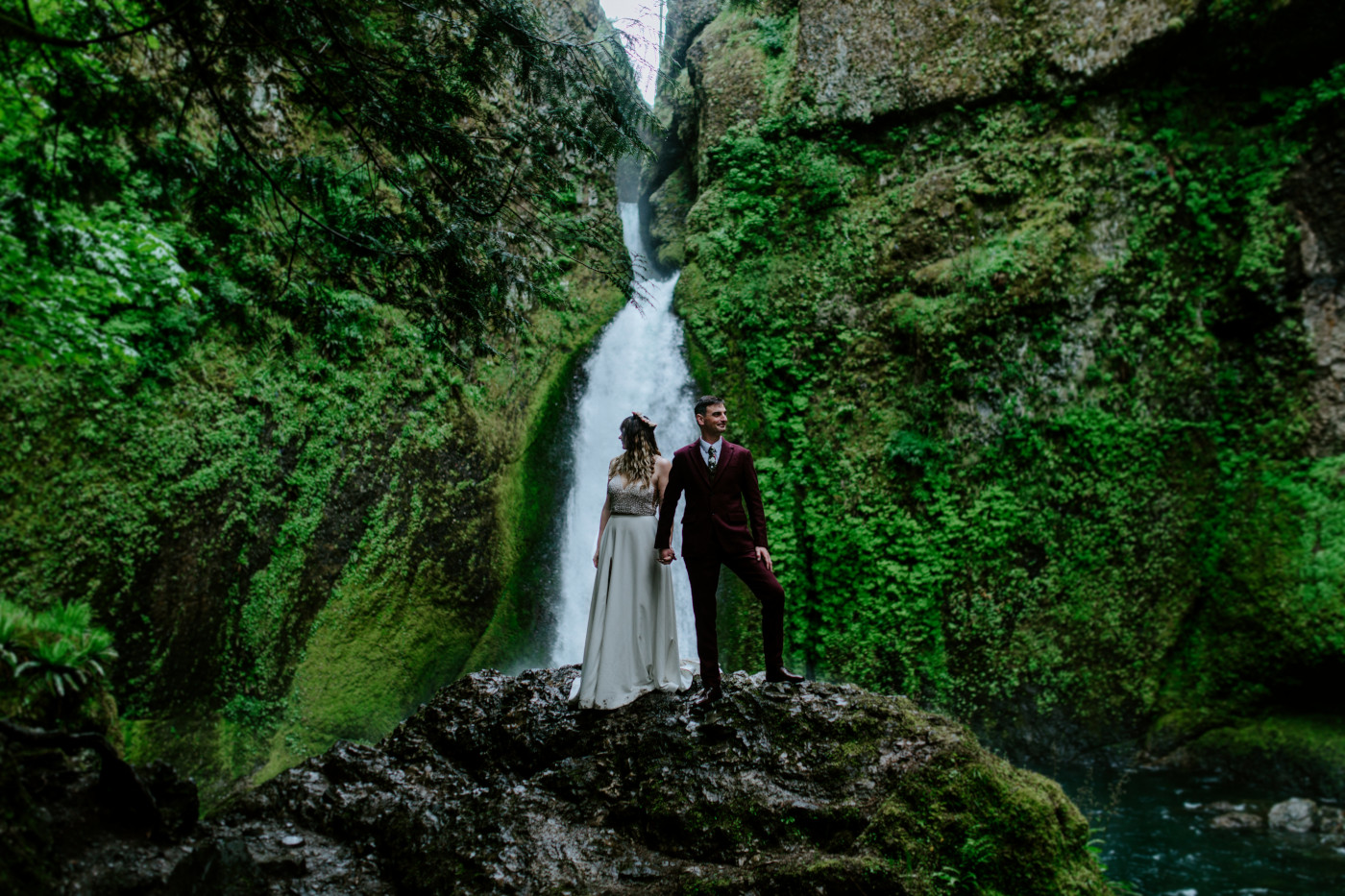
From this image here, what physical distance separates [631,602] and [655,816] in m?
1.32

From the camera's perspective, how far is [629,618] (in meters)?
4.29

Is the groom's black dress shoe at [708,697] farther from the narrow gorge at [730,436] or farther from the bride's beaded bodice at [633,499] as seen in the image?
the bride's beaded bodice at [633,499]

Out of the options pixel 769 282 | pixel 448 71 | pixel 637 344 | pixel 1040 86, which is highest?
pixel 1040 86

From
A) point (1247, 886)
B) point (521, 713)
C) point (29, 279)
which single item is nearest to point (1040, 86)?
point (1247, 886)

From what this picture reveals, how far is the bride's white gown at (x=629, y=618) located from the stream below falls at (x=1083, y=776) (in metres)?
1.38

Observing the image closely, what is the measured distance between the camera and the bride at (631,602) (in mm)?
4285

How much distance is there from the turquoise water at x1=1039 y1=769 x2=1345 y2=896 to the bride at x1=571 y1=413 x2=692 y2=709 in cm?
510

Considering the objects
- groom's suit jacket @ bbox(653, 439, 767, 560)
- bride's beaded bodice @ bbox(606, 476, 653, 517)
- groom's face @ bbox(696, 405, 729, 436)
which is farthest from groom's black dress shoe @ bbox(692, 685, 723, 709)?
groom's face @ bbox(696, 405, 729, 436)

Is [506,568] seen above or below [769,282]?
below

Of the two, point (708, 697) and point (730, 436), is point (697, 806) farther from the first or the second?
point (730, 436)

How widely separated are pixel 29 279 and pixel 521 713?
494cm

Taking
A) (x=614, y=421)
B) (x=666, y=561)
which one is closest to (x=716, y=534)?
(x=666, y=561)

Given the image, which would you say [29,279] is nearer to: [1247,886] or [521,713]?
[521,713]

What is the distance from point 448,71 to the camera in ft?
13.0
